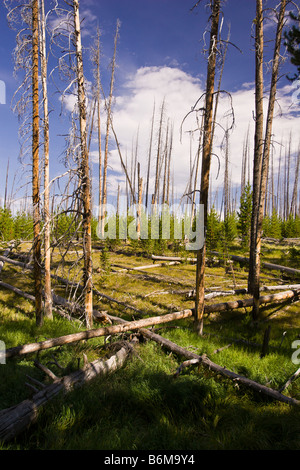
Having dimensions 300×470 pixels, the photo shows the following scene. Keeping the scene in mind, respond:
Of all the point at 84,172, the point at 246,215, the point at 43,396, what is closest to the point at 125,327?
the point at 43,396

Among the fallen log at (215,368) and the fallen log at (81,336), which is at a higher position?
the fallen log at (81,336)

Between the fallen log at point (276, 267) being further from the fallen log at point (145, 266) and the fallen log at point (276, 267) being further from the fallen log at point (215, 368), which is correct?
the fallen log at point (215, 368)

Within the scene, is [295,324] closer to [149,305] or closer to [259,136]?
[149,305]

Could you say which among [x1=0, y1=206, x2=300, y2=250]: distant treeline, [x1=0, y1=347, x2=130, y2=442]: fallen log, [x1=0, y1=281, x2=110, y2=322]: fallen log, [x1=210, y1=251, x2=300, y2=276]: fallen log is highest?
[x1=0, y1=206, x2=300, y2=250]: distant treeline

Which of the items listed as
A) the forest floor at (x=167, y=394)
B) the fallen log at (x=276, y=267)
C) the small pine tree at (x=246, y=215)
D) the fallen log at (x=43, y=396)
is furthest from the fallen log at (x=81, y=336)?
the small pine tree at (x=246, y=215)

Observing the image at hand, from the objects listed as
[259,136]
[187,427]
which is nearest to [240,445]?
[187,427]

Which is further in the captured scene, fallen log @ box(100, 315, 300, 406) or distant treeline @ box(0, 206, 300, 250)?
distant treeline @ box(0, 206, 300, 250)

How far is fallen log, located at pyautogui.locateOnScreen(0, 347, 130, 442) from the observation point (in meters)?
2.88

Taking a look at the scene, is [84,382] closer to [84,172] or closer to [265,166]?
[84,172]

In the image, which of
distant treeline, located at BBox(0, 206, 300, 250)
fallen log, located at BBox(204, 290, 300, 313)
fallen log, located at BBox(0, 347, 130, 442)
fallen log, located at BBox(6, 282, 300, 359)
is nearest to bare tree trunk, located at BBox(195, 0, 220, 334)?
fallen log, located at BBox(6, 282, 300, 359)

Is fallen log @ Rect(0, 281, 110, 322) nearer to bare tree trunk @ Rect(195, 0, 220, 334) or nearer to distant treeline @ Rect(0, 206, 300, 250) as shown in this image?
distant treeline @ Rect(0, 206, 300, 250)

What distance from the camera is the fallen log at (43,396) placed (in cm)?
A: 288

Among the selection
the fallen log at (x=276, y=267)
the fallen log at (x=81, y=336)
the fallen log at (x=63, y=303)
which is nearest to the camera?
the fallen log at (x=81, y=336)

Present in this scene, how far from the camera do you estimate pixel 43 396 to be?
11.3 feet
